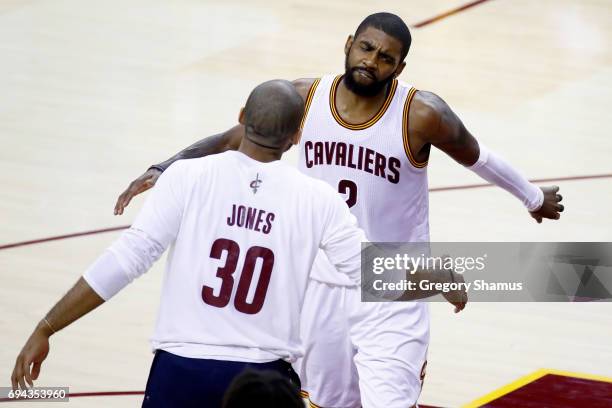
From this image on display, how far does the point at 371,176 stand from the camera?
5398 mm

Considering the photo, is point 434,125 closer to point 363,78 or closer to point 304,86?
point 363,78

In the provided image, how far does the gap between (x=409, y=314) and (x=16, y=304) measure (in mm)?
2863

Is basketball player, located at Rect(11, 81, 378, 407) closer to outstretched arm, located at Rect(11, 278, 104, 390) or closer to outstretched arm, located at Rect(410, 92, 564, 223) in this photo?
outstretched arm, located at Rect(11, 278, 104, 390)

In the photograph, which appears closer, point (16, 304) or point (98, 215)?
point (16, 304)

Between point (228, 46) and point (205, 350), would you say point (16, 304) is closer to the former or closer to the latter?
point (205, 350)

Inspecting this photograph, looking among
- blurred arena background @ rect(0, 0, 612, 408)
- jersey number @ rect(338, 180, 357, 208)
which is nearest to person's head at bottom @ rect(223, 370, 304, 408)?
jersey number @ rect(338, 180, 357, 208)

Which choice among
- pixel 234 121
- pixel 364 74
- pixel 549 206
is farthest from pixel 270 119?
pixel 234 121

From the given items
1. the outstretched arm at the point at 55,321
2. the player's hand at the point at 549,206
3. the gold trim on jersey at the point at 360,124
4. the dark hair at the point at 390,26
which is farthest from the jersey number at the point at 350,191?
the outstretched arm at the point at 55,321

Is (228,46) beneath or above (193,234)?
above

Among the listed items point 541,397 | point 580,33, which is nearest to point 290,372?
point 541,397

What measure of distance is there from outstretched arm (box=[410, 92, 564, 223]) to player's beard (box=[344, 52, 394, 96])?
0.55 ft

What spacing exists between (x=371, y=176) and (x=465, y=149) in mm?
462

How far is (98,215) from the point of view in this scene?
8.49 metres

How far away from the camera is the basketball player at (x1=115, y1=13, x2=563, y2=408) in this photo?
5340 mm
